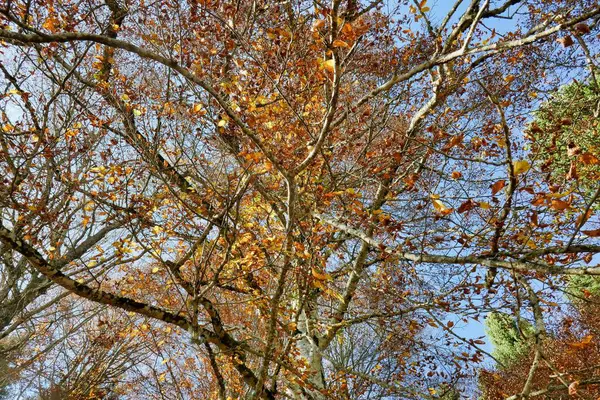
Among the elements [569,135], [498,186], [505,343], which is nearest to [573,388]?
[498,186]

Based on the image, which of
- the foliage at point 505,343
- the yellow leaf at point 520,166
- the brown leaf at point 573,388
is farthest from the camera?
the foliage at point 505,343

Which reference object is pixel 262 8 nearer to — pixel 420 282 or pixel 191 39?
pixel 191 39

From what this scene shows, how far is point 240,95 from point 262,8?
4.70 ft

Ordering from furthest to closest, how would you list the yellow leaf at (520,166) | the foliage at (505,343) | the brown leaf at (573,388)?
the foliage at (505,343), the yellow leaf at (520,166), the brown leaf at (573,388)

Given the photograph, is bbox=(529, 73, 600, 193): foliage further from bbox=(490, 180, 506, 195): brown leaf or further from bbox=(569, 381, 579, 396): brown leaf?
bbox=(569, 381, 579, 396): brown leaf

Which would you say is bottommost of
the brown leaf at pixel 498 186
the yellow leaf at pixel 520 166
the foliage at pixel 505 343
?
the brown leaf at pixel 498 186

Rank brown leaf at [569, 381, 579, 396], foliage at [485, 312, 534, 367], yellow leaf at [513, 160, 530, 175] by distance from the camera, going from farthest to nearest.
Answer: foliage at [485, 312, 534, 367]
yellow leaf at [513, 160, 530, 175]
brown leaf at [569, 381, 579, 396]

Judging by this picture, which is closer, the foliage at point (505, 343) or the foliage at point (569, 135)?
the foliage at point (569, 135)

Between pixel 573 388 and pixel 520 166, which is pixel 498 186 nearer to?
pixel 520 166

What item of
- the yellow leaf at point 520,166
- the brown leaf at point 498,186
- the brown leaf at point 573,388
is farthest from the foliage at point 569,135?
the brown leaf at point 573,388

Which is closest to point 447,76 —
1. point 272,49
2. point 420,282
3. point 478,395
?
point 272,49

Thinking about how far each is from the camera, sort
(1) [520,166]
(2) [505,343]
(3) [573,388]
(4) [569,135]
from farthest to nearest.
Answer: (2) [505,343]
(4) [569,135]
(1) [520,166]
(3) [573,388]

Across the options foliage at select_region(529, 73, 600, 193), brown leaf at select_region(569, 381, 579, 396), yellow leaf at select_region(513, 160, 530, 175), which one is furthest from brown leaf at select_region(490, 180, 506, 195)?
brown leaf at select_region(569, 381, 579, 396)

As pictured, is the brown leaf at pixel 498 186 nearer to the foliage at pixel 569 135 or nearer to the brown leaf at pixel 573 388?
the foliage at pixel 569 135
